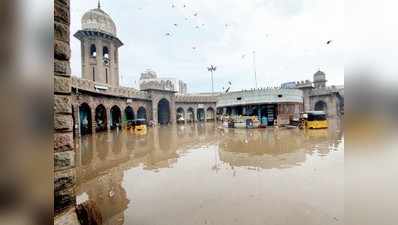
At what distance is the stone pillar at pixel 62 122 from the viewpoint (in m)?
2.72

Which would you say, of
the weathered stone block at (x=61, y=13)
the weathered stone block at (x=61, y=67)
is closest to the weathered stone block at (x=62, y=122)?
the weathered stone block at (x=61, y=67)

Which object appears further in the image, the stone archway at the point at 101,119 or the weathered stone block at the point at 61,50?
the stone archway at the point at 101,119

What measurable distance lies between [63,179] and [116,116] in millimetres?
30685

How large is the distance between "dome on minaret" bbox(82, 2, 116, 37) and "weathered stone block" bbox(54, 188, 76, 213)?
111ft

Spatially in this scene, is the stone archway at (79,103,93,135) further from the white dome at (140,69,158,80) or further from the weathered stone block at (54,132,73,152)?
the white dome at (140,69,158,80)

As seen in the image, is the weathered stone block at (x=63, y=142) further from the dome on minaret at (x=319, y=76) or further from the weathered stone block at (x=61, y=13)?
the dome on minaret at (x=319, y=76)

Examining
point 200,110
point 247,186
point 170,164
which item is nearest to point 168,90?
point 200,110

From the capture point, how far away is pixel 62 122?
2795 mm

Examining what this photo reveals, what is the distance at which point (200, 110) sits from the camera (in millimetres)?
49312

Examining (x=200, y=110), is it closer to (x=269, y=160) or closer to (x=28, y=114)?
(x=269, y=160)

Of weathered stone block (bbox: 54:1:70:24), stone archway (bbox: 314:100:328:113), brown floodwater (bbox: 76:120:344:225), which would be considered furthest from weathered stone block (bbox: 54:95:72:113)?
stone archway (bbox: 314:100:328:113)

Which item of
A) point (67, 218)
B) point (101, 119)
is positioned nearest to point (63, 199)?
point (67, 218)

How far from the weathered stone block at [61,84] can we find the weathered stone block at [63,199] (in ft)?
4.48

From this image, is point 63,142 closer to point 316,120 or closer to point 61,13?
point 61,13
